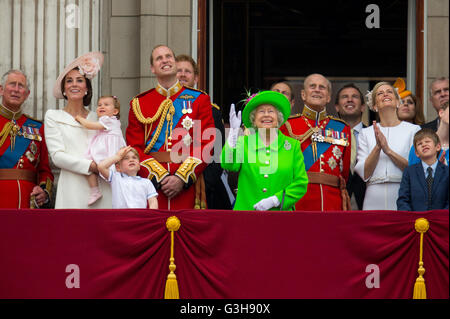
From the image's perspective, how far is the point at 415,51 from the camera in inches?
445

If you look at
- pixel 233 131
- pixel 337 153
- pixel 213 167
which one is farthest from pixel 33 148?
pixel 337 153

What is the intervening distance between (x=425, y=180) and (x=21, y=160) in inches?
135

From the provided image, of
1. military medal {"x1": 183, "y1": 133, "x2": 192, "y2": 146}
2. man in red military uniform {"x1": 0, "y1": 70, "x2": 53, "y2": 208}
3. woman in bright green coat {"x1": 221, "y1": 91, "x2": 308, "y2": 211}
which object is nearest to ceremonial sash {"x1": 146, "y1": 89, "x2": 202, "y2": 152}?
military medal {"x1": 183, "y1": 133, "x2": 192, "y2": 146}

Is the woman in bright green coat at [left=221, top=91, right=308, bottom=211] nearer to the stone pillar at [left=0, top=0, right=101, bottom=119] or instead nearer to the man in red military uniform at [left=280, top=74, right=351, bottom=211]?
the man in red military uniform at [left=280, top=74, right=351, bottom=211]

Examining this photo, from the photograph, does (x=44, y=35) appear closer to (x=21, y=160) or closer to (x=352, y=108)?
(x=21, y=160)

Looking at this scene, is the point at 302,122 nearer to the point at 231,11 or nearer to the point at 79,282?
the point at 79,282

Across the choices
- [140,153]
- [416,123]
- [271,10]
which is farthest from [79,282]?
[271,10]

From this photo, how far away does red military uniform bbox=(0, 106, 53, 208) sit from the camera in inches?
357

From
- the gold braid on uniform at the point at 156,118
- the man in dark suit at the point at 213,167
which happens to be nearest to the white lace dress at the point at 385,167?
the man in dark suit at the point at 213,167

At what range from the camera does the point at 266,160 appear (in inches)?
326

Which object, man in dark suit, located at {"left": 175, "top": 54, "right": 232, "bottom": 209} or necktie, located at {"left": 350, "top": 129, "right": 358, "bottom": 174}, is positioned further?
necktie, located at {"left": 350, "top": 129, "right": 358, "bottom": 174}

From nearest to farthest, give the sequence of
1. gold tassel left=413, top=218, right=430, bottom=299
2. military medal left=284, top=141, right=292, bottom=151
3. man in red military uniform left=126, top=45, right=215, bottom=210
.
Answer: gold tassel left=413, top=218, right=430, bottom=299
military medal left=284, top=141, right=292, bottom=151
man in red military uniform left=126, top=45, right=215, bottom=210

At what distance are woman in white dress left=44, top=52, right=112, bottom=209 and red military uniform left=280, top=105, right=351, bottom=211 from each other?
66.7 inches
